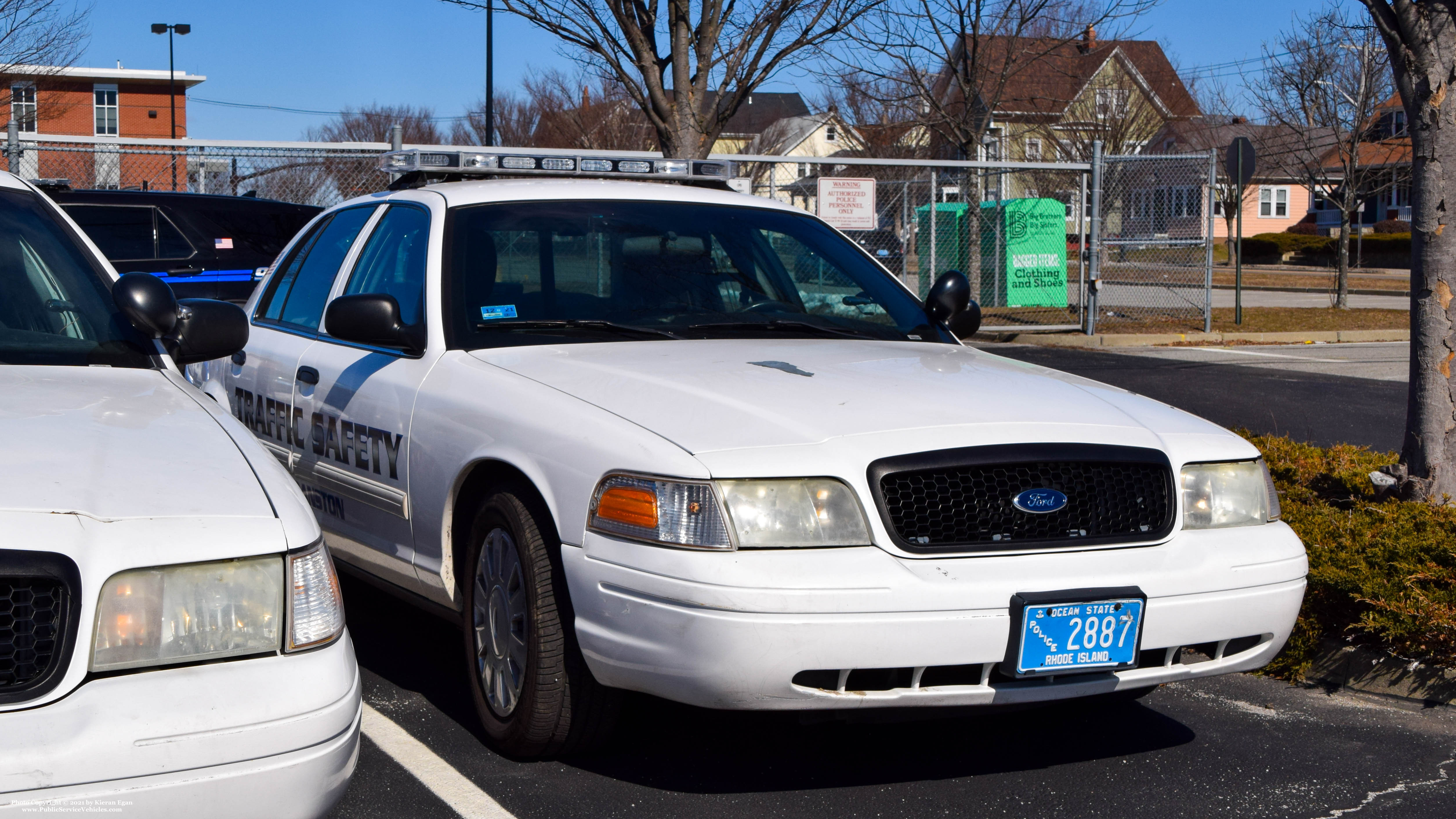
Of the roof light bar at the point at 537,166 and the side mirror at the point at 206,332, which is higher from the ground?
the roof light bar at the point at 537,166

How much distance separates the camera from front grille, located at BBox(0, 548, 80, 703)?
221cm

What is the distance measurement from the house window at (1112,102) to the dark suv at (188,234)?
31095mm

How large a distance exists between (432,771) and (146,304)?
1362 mm

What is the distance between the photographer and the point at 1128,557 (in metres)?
3.34

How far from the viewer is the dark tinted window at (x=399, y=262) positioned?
4.50 m

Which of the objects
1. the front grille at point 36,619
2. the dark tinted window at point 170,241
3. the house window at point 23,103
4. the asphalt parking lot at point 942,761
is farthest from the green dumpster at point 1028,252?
the front grille at point 36,619

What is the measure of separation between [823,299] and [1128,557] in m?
Result: 1.87

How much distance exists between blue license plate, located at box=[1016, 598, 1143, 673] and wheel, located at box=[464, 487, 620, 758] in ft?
3.39

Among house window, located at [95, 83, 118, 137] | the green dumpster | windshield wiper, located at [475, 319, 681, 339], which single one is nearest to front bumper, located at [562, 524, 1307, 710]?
windshield wiper, located at [475, 319, 681, 339]

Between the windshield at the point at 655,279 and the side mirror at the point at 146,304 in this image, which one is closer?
the side mirror at the point at 146,304

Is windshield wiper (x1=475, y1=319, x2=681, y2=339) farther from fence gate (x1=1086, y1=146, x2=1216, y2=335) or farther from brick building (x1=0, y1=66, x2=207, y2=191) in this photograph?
fence gate (x1=1086, y1=146, x2=1216, y2=335)

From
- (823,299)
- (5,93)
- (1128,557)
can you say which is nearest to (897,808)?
(1128,557)

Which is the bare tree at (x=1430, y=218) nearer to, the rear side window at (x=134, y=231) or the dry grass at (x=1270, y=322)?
the rear side window at (x=134, y=231)

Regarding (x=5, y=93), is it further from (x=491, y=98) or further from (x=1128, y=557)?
(x=1128, y=557)
